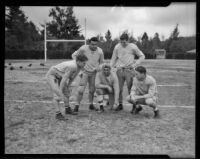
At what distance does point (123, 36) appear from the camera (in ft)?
12.1

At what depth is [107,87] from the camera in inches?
165

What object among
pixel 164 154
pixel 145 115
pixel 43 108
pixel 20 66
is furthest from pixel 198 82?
pixel 20 66

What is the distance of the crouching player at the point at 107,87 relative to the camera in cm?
415

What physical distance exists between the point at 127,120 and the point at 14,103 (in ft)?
7.05

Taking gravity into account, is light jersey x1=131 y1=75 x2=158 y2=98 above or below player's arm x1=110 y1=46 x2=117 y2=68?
below

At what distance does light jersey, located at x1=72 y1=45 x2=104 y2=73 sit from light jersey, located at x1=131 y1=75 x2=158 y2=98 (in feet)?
2.24

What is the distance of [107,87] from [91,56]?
0.61m

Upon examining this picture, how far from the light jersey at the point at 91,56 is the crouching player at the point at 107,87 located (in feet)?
0.50

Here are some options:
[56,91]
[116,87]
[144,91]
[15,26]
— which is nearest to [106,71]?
[116,87]

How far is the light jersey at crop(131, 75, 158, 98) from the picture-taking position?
378 centimetres

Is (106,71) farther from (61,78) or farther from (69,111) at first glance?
(69,111)

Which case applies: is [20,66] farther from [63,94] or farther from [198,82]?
[198,82]

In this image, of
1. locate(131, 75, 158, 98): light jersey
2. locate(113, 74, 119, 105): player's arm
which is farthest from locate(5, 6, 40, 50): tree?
locate(131, 75, 158, 98): light jersey

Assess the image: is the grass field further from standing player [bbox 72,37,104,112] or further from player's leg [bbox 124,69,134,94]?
player's leg [bbox 124,69,134,94]
